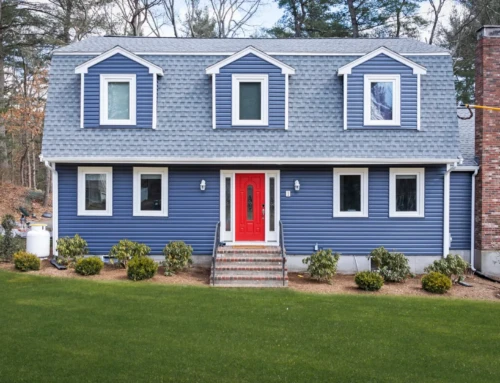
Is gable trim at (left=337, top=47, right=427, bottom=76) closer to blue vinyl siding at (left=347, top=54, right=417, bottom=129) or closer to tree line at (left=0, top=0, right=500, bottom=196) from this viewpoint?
blue vinyl siding at (left=347, top=54, right=417, bottom=129)

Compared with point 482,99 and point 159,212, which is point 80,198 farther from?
point 482,99

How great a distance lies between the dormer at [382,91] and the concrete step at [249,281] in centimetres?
504

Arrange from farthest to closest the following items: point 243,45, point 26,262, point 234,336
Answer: point 243,45
point 26,262
point 234,336

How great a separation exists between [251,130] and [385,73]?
432 cm

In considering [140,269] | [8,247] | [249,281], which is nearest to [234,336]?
[249,281]

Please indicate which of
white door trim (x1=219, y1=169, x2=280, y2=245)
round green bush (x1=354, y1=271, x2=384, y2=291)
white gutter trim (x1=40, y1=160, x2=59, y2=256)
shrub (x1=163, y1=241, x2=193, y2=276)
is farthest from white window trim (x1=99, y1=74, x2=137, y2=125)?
round green bush (x1=354, y1=271, x2=384, y2=291)

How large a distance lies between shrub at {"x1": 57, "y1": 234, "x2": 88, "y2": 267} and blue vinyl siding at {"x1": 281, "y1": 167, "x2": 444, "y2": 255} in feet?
19.2

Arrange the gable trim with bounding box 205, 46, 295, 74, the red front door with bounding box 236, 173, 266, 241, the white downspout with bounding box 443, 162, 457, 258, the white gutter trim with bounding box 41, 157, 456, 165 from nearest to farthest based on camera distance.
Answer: the white gutter trim with bounding box 41, 157, 456, 165
the white downspout with bounding box 443, 162, 457, 258
the gable trim with bounding box 205, 46, 295, 74
the red front door with bounding box 236, 173, 266, 241

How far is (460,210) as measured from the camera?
1584 cm

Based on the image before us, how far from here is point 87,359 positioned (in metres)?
7.04

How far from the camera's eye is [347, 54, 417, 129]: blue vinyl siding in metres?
14.8

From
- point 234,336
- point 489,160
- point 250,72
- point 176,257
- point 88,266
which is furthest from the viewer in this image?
point 489,160

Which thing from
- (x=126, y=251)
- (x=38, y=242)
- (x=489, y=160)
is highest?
(x=489, y=160)

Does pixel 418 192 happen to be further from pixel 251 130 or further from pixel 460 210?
pixel 251 130
